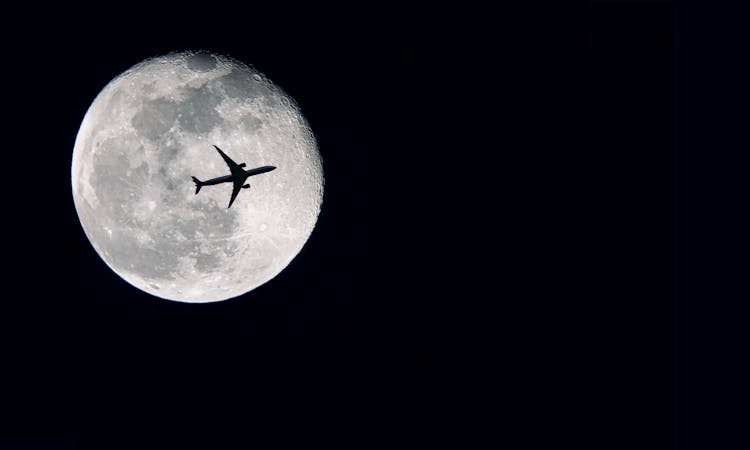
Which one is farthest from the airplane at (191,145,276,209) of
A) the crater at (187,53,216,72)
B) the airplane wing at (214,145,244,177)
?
the crater at (187,53,216,72)

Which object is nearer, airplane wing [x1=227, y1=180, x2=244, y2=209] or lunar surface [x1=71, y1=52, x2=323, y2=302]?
airplane wing [x1=227, y1=180, x2=244, y2=209]

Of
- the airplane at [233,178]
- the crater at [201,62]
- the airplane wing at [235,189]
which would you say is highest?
the crater at [201,62]

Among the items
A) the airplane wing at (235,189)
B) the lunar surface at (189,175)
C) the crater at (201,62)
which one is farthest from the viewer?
the crater at (201,62)

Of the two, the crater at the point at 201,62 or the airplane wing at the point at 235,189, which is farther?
the crater at the point at 201,62

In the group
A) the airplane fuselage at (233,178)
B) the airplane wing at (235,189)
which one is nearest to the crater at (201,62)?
the airplane fuselage at (233,178)

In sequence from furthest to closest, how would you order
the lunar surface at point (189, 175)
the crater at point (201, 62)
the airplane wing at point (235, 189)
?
the crater at point (201, 62) → the lunar surface at point (189, 175) → the airplane wing at point (235, 189)

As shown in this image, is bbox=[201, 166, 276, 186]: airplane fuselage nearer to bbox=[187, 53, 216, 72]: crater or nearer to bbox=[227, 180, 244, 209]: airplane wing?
bbox=[227, 180, 244, 209]: airplane wing

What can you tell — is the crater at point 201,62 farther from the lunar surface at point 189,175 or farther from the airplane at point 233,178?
the airplane at point 233,178

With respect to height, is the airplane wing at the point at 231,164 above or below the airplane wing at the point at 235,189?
above

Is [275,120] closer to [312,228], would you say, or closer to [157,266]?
[312,228]

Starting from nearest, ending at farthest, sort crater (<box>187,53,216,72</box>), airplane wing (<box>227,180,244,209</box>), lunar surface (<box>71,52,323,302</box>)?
airplane wing (<box>227,180,244,209</box>), lunar surface (<box>71,52,323,302</box>), crater (<box>187,53,216,72</box>)

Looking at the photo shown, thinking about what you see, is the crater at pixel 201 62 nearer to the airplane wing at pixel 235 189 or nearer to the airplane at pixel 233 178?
the airplane at pixel 233 178
